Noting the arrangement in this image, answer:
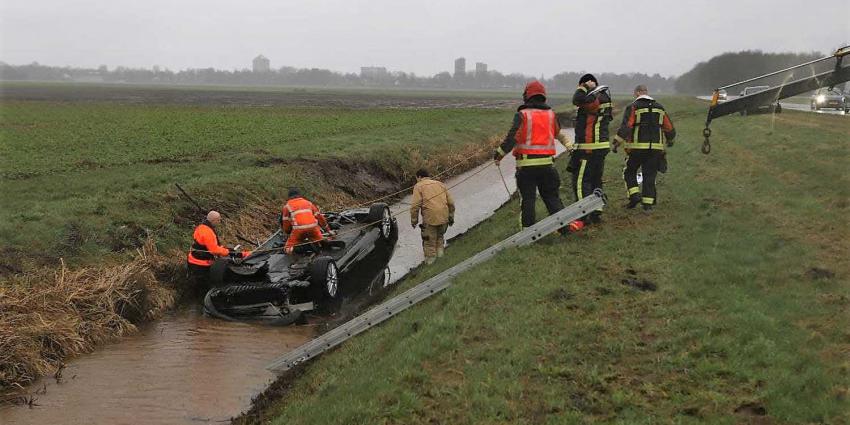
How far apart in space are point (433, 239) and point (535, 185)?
2.85 meters

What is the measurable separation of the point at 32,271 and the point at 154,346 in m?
2.34

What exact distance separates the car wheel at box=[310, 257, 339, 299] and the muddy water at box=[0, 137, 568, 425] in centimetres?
53

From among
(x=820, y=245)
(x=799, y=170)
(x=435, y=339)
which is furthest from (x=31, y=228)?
(x=799, y=170)

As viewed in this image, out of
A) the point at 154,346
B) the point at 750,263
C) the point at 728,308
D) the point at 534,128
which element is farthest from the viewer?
the point at 154,346

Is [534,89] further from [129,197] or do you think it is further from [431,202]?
[129,197]

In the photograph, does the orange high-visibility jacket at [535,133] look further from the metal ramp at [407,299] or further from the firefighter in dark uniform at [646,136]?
the firefighter in dark uniform at [646,136]

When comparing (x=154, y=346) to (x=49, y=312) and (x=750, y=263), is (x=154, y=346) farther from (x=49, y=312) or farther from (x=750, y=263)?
(x=750, y=263)

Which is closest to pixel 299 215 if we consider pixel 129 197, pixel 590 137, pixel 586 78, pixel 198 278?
pixel 198 278

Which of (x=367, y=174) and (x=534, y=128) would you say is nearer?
(x=534, y=128)

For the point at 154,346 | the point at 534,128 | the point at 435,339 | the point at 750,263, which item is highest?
the point at 534,128

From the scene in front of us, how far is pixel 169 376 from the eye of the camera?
7816 millimetres

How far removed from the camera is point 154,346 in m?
8.83

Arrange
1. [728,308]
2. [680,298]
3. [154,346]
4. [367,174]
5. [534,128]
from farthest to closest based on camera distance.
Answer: [367,174]
[154,346]
[534,128]
[680,298]
[728,308]

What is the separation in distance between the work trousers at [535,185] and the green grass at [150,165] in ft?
22.6
